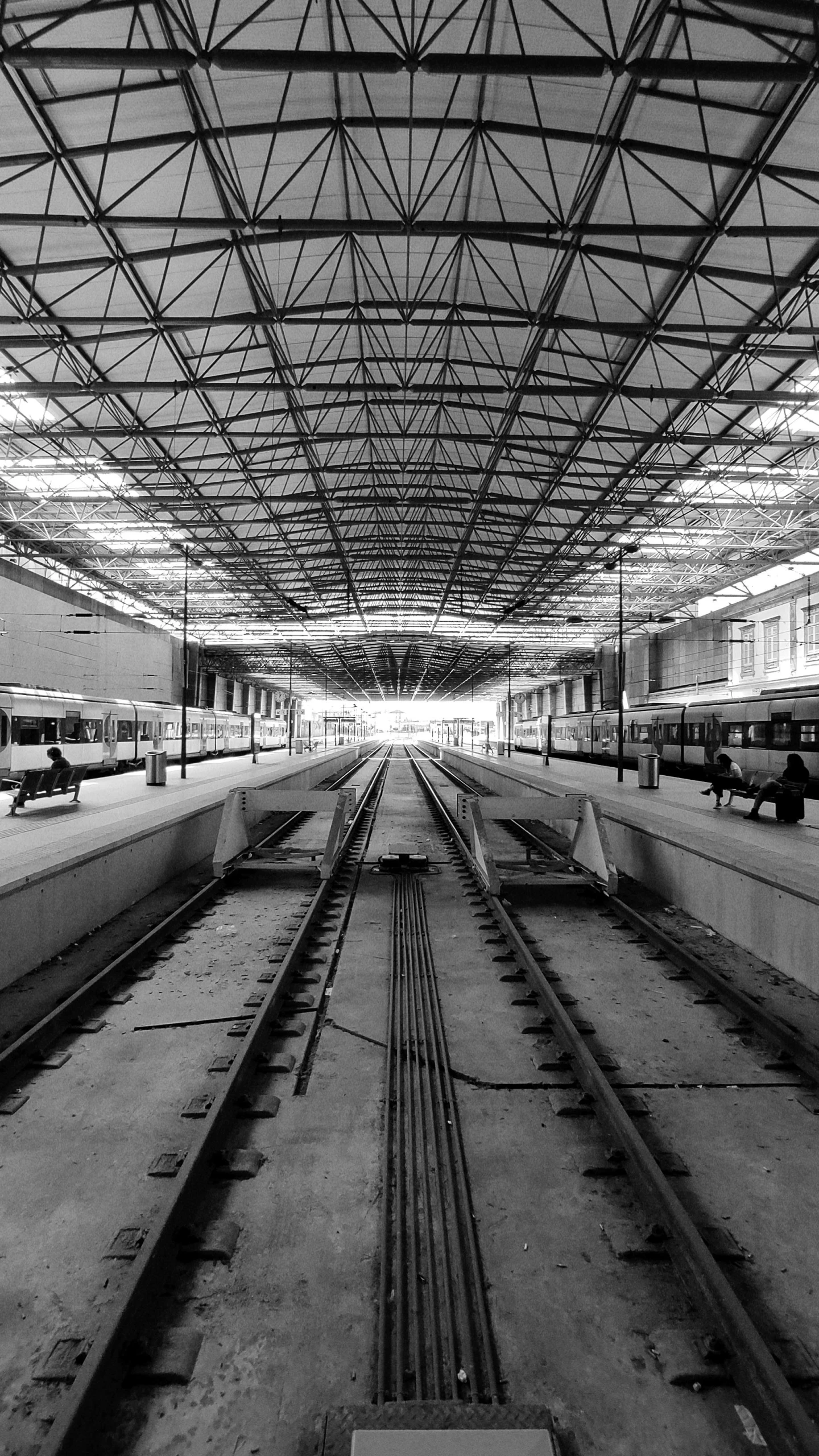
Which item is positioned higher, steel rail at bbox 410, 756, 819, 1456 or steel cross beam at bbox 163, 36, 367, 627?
steel cross beam at bbox 163, 36, 367, 627

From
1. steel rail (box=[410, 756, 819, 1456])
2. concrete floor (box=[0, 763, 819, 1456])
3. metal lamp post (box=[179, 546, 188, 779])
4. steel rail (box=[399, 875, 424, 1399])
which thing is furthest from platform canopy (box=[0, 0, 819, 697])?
steel rail (box=[410, 756, 819, 1456])

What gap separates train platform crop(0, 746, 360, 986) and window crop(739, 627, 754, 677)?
27.9 m

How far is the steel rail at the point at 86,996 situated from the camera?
439 centimetres

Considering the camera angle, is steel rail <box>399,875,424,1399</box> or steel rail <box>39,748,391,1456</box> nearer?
steel rail <box>39,748,391,1456</box>

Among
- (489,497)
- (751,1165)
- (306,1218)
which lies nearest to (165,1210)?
(306,1218)

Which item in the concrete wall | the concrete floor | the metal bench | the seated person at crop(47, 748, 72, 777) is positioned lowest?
the concrete floor

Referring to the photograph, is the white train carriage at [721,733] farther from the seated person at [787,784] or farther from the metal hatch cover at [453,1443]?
the metal hatch cover at [453,1443]

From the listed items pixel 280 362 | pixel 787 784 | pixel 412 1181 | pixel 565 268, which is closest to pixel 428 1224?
pixel 412 1181

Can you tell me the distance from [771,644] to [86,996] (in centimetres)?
3272

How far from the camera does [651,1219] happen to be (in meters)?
2.98

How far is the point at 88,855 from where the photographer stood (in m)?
7.29

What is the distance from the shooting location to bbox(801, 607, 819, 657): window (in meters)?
27.2

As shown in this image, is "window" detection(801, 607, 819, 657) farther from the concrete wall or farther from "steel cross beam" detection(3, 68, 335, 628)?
the concrete wall

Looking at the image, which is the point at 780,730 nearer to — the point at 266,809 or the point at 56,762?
the point at 266,809
